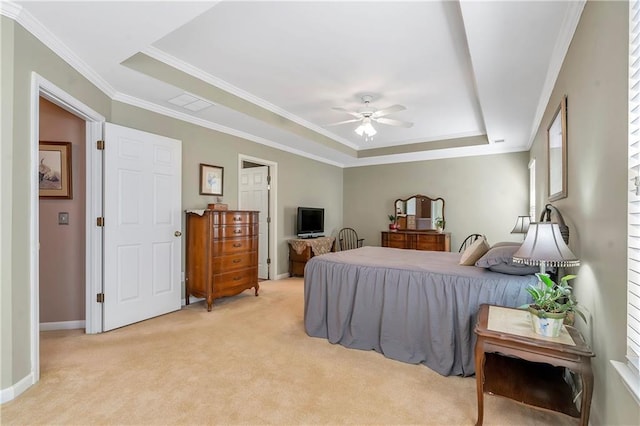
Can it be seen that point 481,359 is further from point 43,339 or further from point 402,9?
point 43,339

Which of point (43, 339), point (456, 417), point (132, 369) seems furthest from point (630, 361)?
point (43, 339)

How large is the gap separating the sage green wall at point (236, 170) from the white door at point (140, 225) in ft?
0.84

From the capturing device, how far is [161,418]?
5.92ft

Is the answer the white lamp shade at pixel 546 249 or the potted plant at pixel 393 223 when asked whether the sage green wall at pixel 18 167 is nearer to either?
the white lamp shade at pixel 546 249

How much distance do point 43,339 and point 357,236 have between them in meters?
5.63

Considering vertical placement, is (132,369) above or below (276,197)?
below

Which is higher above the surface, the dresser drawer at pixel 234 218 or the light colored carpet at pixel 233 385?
the dresser drawer at pixel 234 218

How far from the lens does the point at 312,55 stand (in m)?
2.90

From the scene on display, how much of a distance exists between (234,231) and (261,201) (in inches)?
64.1

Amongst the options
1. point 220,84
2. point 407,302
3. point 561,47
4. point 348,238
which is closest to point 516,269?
point 407,302

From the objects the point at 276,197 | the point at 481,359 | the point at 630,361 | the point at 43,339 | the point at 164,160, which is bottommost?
the point at 43,339

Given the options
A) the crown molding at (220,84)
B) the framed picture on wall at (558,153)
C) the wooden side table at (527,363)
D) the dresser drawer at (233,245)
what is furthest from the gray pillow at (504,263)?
the crown molding at (220,84)

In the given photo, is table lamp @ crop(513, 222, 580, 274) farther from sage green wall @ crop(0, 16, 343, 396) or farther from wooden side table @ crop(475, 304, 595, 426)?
sage green wall @ crop(0, 16, 343, 396)

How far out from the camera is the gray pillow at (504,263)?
91.9 inches
